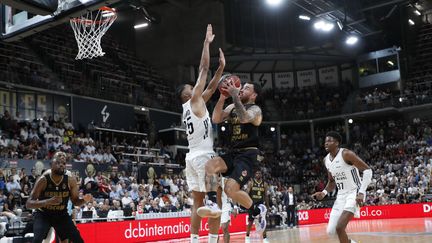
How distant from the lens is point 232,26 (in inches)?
1437

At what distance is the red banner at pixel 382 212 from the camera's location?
81.6ft

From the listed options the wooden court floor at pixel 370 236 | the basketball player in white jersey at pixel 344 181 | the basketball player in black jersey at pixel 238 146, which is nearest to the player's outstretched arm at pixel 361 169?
the basketball player in white jersey at pixel 344 181

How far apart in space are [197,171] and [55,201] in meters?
2.04

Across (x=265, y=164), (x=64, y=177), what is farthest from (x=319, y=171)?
(x=64, y=177)

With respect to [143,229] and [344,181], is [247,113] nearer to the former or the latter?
[344,181]

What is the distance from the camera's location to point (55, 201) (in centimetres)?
704

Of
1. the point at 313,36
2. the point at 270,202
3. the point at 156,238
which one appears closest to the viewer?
the point at 156,238

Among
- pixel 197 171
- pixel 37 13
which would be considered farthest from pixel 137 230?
pixel 197 171

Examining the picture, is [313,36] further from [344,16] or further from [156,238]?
[156,238]

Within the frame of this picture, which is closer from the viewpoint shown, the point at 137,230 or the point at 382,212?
the point at 137,230

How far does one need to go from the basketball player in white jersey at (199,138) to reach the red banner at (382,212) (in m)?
19.0

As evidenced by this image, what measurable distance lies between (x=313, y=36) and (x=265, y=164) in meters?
10.4

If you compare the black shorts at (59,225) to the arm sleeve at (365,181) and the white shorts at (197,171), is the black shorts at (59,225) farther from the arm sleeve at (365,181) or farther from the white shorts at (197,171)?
the arm sleeve at (365,181)

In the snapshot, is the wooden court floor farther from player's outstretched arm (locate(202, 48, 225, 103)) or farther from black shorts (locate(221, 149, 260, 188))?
player's outstretched arm (locate(202, 48, 225, 103))
